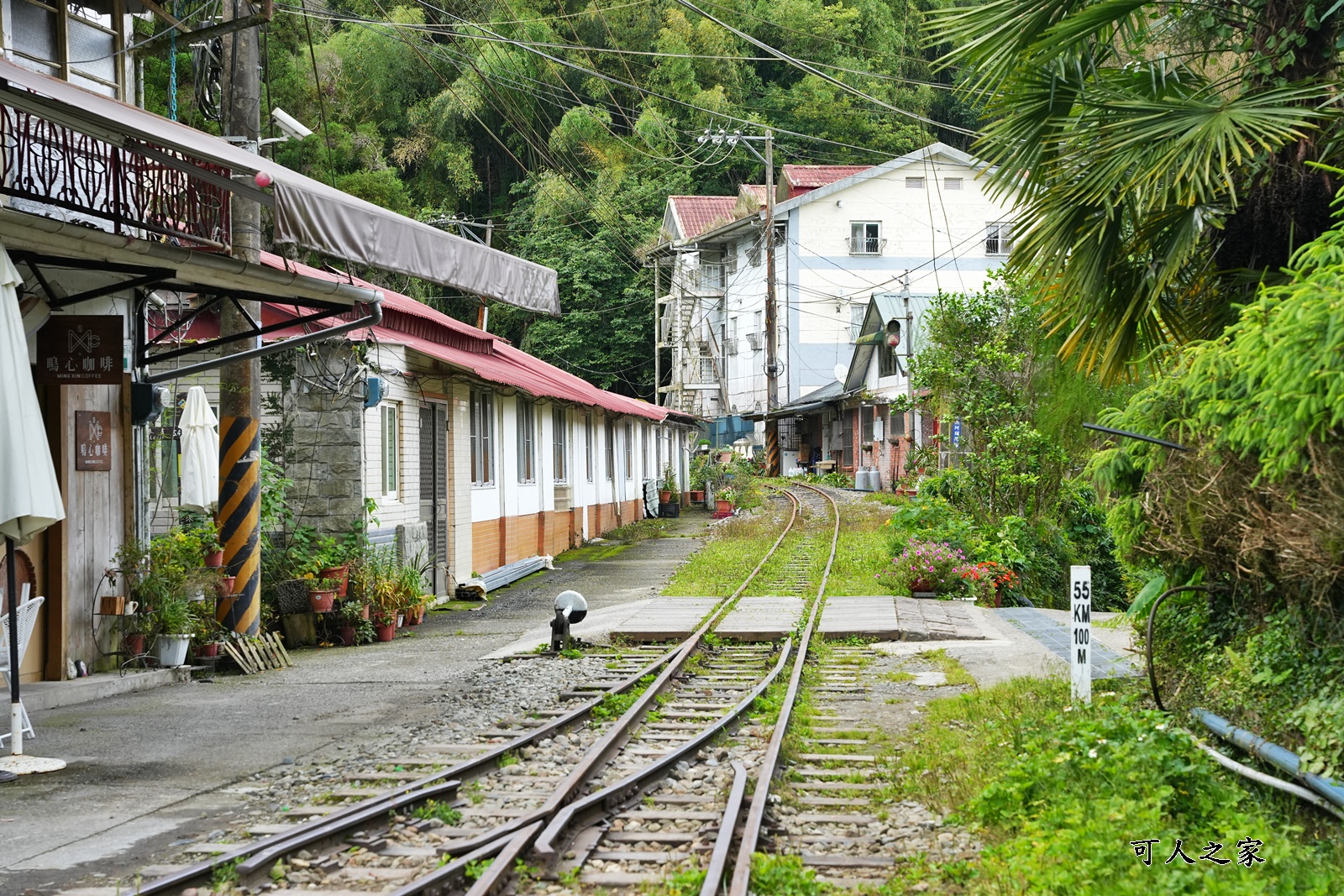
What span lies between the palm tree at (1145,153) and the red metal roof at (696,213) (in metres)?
48.3

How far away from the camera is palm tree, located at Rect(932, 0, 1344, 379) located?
7852 millimetres

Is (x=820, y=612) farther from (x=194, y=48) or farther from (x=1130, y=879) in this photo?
(x=1130, y=879)

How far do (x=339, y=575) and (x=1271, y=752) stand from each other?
32.9 feet

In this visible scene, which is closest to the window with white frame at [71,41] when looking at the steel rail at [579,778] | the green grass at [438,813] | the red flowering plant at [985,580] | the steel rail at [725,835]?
the steel rail at [579,778]

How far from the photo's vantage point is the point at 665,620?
14.8 metres

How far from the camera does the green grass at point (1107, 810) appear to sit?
5102 mm

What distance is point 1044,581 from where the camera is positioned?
19.3 meters

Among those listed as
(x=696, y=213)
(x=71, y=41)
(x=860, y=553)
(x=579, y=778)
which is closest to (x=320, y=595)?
(x=71, y=41)

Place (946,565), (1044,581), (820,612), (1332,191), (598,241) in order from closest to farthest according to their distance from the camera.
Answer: (1332,191) → (820,612) → (946,565) → (1044,581) → (598,241)

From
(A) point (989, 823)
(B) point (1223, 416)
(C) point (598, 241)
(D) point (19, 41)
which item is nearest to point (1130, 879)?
(A) point (989, 823)

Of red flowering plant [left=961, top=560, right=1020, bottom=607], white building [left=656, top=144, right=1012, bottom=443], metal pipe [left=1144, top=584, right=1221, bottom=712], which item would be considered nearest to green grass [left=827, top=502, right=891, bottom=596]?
red flowering plant [left=961, top=560, right=1020, bottom=607]

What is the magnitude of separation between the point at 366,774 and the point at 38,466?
Answer: 2501 millimetres

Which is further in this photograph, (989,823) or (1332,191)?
(1332,191)

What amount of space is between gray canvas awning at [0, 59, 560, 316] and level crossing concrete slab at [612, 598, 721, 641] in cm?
384
